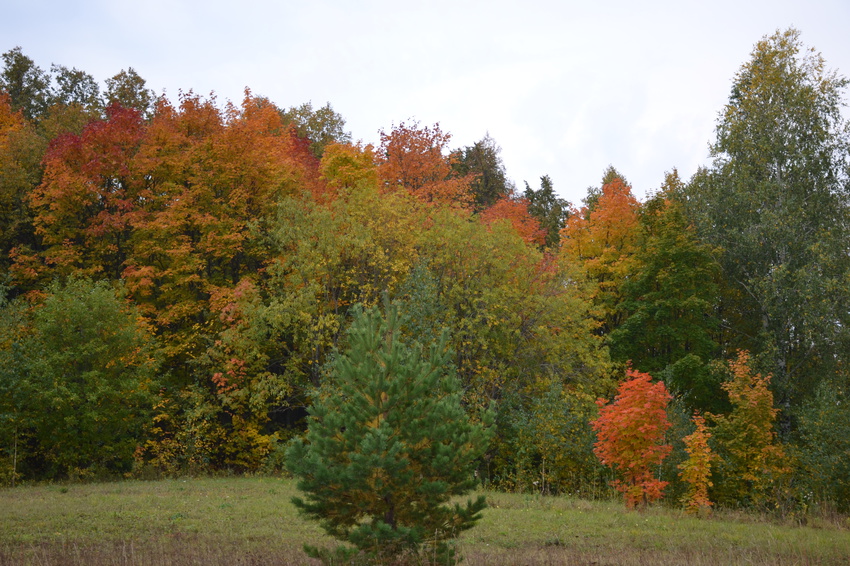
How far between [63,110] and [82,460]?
65.8 ft

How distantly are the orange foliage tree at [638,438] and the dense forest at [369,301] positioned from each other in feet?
6.39

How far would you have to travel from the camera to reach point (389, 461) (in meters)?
8.10

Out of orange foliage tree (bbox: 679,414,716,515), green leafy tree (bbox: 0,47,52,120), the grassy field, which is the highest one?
green leafy tree (bbox: 0,47,52,120)

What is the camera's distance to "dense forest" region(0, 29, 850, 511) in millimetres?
21312

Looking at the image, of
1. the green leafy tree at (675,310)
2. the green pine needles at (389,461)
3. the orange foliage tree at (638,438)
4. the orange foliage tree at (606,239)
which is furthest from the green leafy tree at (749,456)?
the orange foliage tree at (606,239)

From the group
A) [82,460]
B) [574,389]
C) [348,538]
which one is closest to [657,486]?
[574,389]

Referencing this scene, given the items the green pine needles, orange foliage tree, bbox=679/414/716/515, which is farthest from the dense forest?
the green pine needles

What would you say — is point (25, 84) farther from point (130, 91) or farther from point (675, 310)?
point (675, 310)

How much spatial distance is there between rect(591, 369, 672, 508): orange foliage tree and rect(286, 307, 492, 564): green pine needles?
9.28m

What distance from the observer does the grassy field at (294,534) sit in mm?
10320

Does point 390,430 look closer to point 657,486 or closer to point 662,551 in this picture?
point 662,551

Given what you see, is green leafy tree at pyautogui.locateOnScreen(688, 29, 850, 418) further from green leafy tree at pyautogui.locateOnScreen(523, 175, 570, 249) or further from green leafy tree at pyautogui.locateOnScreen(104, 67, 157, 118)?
green leafy tree at pyautogui.locateOnScreen(104, 67, 157, 118)

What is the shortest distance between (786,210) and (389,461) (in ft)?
75.5

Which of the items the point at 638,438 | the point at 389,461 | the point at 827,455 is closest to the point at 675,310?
the point at 827,455
